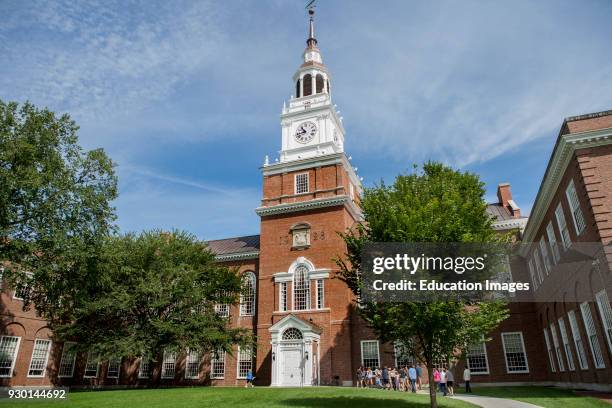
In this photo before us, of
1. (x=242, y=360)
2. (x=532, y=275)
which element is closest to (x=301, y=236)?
(x=242, y=360)

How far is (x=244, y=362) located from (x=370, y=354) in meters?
9.70

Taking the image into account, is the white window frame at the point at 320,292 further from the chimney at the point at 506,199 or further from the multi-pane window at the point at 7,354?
the multi-pane window at the point at 7,354

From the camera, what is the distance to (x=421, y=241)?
16.5 metres

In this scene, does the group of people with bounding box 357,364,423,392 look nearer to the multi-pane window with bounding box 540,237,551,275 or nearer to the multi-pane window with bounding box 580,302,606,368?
the multi-pane window with bounding box 540,237,551,275

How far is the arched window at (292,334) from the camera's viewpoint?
31.1 metres

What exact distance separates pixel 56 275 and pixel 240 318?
14916 mm

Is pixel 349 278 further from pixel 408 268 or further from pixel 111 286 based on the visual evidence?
pixel 111 286

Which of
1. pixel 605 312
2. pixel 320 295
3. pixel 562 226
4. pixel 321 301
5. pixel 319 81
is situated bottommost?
pixel 605 312

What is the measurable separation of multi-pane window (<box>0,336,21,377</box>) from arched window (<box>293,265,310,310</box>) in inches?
764

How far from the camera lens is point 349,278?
1856cm

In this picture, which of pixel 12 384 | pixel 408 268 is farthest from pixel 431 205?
pixel 12 384

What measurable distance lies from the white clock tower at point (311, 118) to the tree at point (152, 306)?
1276cm

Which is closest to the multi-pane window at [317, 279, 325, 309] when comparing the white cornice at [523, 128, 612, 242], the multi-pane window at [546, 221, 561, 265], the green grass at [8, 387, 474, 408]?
the green grass at [8, 387, 474, 408]
